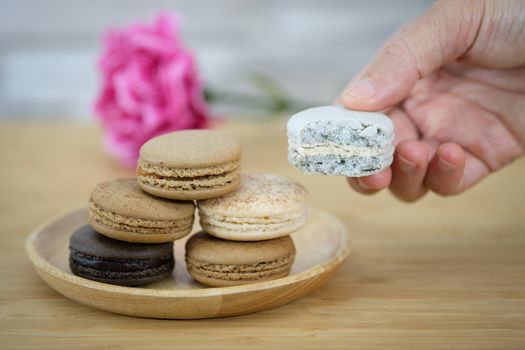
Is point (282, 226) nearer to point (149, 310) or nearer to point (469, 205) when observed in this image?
point (149, 310)

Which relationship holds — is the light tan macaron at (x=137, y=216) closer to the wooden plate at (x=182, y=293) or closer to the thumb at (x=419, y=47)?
the wooden plate at (x=182, y=293)

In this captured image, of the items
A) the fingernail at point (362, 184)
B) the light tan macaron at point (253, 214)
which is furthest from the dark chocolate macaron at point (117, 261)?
the fingernail at point (362, 184)

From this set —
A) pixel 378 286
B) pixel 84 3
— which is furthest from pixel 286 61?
pixel 378 286

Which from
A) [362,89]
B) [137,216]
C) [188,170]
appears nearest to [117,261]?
[137,216]

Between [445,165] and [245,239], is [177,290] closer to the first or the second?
[245,239]

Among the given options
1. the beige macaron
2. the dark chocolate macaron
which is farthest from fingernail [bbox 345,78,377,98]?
the dark chocolate macaron

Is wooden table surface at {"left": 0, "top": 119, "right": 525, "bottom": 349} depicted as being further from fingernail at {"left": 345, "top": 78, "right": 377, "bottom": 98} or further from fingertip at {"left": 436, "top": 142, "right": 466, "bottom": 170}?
fingernail at {"left": 345, "top": 78, "right": 377, "bottom": 98}
